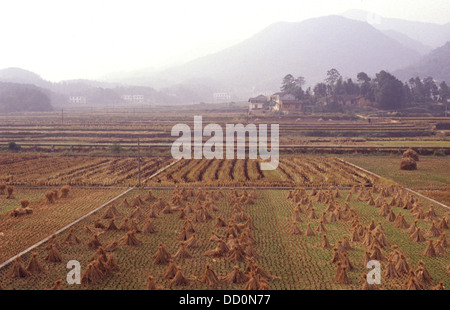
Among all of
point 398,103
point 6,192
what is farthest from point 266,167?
point 398,103

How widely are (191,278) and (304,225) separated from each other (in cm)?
764

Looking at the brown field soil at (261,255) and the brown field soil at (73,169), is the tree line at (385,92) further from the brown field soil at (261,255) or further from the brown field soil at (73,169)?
the brown field soil at (261,255)

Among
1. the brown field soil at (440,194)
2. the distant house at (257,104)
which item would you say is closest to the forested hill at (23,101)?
the distant house at (257,104)

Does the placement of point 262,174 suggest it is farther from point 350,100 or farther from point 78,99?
point 78,99

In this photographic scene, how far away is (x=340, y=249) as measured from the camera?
15.3 metres

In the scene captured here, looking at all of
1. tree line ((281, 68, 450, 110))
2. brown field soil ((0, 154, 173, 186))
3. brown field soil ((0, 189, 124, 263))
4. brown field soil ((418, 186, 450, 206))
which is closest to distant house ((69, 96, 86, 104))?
tree line ((281, 68, 450, 110))

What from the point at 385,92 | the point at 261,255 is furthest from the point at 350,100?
the point at 261,255

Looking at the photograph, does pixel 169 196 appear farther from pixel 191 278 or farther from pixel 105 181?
pixel 191 278

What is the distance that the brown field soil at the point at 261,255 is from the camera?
42.7 ft

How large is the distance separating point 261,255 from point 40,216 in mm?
11237

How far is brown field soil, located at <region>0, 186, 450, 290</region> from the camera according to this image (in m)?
13.0

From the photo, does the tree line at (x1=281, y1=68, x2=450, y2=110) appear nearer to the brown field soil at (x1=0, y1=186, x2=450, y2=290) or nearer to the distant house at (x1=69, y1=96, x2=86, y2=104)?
the brown field soil at (x1=0, y1=186, x2=450, y2=290)

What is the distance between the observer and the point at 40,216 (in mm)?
20250
